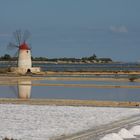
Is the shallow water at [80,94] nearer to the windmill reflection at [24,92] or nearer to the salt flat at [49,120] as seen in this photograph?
the windmill reflection at [24,92]

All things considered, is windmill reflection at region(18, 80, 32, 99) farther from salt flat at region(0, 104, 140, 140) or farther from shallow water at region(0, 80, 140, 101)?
salt flat at region(0, 104, 140, 140)

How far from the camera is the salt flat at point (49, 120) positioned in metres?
11.8

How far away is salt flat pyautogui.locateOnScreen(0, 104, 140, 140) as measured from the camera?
1177 centimetres

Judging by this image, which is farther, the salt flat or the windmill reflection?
the windmill reflection

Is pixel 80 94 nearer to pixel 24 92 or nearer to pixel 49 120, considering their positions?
pixel 24 92

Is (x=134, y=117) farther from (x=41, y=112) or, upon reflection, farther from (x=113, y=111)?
(x=41, y=112)

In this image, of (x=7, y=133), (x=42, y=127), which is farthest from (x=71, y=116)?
(x=7, y=133)

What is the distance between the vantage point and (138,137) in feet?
36.8

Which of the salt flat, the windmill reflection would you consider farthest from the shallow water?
the salt flat

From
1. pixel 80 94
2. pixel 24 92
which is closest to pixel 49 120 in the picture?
pixel 80 94

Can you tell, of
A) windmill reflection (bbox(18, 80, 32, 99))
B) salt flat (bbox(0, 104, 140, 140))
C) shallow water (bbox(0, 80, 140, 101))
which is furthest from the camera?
windmill reflection (bbox(18, 80, 32, 99))

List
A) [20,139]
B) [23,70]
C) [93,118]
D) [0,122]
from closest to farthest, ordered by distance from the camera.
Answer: [20,139], [0,122], [93,118], [23,70]

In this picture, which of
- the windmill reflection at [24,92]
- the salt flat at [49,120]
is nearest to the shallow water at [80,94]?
the windmill reflection at [24,92]

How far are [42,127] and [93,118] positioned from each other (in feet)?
8.83
